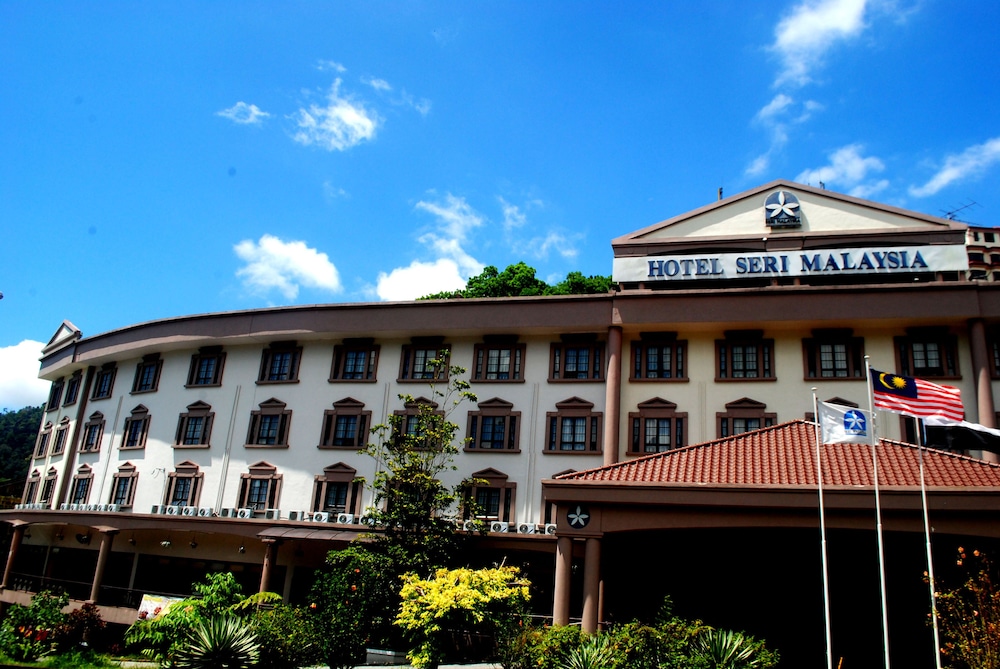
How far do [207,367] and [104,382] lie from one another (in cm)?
925

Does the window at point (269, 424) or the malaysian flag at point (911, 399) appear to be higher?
the window at point (269, 424)

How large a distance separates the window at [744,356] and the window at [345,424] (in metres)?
14.7

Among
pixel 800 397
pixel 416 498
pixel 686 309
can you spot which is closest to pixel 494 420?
pixel 416 498

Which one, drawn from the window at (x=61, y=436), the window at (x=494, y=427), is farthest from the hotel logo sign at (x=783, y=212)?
the window at (x=61, y=436)

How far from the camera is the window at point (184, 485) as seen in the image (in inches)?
1463

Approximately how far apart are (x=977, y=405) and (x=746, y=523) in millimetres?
14766

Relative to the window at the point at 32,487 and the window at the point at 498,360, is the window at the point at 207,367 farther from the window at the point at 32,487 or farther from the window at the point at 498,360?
the window at the point at 32,487

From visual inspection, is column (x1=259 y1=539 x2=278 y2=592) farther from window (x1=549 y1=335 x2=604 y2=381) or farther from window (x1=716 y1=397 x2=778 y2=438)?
window (x1=716 y1=397 x2=778 y2=438)

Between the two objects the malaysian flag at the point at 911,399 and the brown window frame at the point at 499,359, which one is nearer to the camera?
the malaysian flag at the point at 911,399

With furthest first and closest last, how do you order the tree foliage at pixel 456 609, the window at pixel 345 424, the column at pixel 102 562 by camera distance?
1. the window at pixel 345 424
2. the column at pixel 102 562
3. the tree foliage at pixel 456 609

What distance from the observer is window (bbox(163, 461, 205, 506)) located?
37.2m

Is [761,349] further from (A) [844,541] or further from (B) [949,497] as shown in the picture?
(B) [949,497]

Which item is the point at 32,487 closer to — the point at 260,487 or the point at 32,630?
the point at 260,487

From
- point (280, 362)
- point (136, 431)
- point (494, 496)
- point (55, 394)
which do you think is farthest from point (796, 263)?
point (55, 394)
